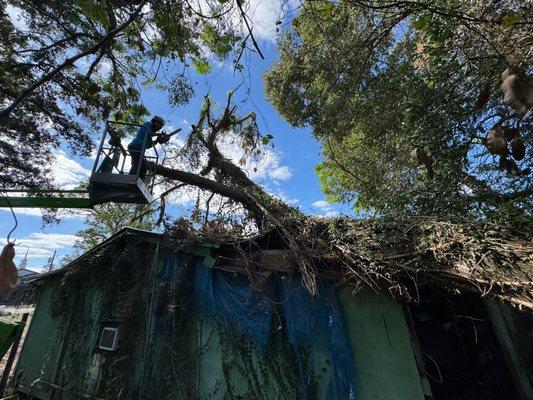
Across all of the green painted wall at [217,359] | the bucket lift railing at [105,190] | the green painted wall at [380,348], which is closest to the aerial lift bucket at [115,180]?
the bucket lift railing at [105,190]

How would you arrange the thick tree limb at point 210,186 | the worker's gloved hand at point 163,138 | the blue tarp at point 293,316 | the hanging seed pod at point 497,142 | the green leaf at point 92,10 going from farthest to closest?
the thick tree limb at point 210,186 → the worker's gloved hand at point 163,138 → the blue tarp at point 293,316 → the hanging seed pod at point 497,142 → the green leaf at point 92,10

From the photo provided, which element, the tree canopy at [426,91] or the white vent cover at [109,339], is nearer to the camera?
the tree canopy at [426,91]

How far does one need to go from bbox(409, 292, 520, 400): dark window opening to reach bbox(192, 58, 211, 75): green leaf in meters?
6.80

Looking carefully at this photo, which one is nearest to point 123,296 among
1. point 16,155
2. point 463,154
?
point 16,155

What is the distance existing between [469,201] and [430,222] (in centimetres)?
232

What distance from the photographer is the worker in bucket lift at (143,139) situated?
614 cm

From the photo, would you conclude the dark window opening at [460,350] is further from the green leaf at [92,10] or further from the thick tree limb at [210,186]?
the green leaf at [92,10]

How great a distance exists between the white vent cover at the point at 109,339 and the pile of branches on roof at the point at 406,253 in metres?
3.55

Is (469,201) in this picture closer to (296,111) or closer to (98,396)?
(296,111)

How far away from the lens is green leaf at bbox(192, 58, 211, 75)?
5792 millimetres

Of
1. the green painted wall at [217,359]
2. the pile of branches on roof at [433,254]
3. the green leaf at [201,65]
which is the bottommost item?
the green painted wall at [217,359]

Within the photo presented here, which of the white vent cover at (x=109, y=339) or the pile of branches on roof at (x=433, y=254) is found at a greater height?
the pile of branches on roof at (x=433, y=254)

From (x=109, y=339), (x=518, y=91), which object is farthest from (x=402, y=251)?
(x=109, y=339)

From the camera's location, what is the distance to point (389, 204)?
767cm
